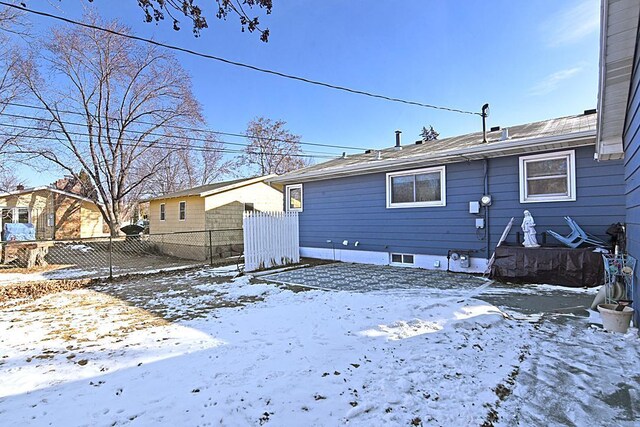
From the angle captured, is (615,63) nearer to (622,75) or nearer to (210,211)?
(622,75)

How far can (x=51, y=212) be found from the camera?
2005cm

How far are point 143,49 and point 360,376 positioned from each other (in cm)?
2290

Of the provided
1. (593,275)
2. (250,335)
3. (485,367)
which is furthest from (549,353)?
(593,275)

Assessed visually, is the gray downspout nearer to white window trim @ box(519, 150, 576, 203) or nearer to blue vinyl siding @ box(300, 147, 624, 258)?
blue vinyl siding @ box(300, 147, 624, 258)

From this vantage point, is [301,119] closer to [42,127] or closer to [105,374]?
[42,127]

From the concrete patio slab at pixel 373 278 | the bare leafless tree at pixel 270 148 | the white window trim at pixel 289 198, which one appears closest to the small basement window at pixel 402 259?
the concrete patio slab at pixel 373 278

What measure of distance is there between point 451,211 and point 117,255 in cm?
1466

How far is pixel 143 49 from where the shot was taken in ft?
64.7

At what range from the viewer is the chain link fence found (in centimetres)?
997

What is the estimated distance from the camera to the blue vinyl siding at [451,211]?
607cm

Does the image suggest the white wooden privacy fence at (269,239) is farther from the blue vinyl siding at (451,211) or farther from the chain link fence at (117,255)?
the chain link fence at (117,255)

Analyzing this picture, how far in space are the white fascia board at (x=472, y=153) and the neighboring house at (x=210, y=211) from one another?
412 centimetres

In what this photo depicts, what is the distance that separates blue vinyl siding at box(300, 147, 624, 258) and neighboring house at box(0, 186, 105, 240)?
1665cm

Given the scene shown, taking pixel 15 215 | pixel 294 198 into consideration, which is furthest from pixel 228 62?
pixel 15 215
